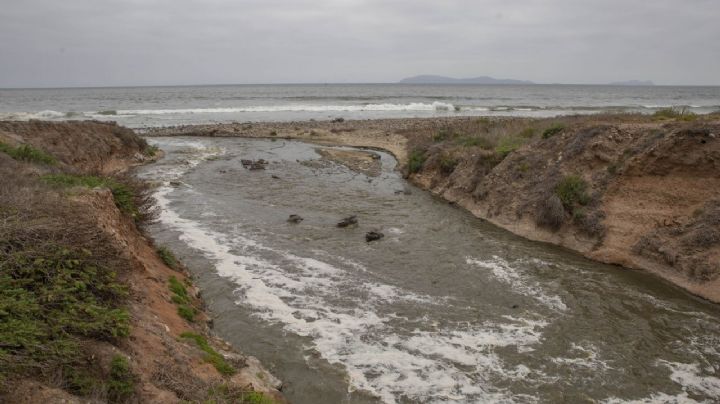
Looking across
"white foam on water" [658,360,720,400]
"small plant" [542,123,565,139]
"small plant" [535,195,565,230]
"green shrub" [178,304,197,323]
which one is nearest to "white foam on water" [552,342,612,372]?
"white foam on water" [658,360,720,400]

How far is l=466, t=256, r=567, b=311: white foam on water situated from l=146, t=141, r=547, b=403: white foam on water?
4.30 feet

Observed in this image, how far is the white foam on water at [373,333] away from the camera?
27.2ft

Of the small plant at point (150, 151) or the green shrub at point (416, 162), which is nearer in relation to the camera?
the green shrub at point (416, 162)

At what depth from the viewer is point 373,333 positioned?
32.7 ft

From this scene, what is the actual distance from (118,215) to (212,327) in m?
3.68

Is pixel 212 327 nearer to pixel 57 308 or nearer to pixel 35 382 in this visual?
pixel 57 308

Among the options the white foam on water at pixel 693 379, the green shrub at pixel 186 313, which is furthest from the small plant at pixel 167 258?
the white foam on water at pixel 693 379

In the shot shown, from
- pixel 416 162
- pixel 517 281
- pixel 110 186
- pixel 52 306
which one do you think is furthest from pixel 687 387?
pixel 416 162

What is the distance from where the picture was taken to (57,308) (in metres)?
6.09

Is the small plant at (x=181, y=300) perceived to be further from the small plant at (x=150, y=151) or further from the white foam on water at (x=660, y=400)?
the small plant at (x=150, y=151)

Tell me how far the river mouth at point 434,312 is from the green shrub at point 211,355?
3.26 feet

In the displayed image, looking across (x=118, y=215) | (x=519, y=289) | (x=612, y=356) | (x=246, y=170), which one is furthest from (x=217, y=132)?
(x=612, y=356)

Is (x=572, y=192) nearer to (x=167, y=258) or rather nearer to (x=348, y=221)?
(x=348, y=221)

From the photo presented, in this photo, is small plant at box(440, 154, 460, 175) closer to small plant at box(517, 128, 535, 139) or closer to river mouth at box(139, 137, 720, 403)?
small plant at box(517, 128, 535, 139)
